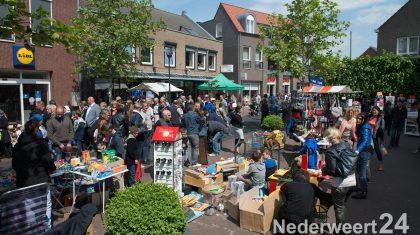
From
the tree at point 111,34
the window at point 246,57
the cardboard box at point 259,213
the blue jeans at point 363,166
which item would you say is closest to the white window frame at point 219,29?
the window at point 246,57

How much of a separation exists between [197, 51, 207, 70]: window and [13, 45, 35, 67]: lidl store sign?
15.8m

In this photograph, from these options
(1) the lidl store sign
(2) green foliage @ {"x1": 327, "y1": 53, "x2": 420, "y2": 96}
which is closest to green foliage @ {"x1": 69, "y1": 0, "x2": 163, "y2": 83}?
(1) the lidl store sign

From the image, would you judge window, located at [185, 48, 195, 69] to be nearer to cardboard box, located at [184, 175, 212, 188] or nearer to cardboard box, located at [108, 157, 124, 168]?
cardboard box, located at [184, 175, 212, 188]

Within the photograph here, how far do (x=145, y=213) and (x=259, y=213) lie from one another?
→ 7.08ft

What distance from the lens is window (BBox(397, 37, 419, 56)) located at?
26.6 metres

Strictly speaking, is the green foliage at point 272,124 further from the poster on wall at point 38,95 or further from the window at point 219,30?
the window at point 219,30

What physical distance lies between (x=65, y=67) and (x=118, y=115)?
409 inches

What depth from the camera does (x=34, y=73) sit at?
Result: 16594mm

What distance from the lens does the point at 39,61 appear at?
1644cm

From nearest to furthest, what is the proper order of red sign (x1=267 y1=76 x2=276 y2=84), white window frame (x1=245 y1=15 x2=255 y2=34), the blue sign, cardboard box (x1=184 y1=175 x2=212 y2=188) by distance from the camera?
cardboard box (x1=184 y1=175 x2=212 y2=188), the blue sign, white window frame (x1=245 y1=15 x2=255 y2=34), red sign (x1=267 y1=76 x2=276 y2=84)

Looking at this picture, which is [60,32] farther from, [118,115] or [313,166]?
[313,166]

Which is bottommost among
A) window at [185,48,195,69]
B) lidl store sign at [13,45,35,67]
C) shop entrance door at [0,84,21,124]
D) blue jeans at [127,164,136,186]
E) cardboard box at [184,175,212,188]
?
cardboard box at [184,175,212,188]

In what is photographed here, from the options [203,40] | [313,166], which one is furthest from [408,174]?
[203,40]

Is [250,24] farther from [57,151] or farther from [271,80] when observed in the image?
[57,151]
